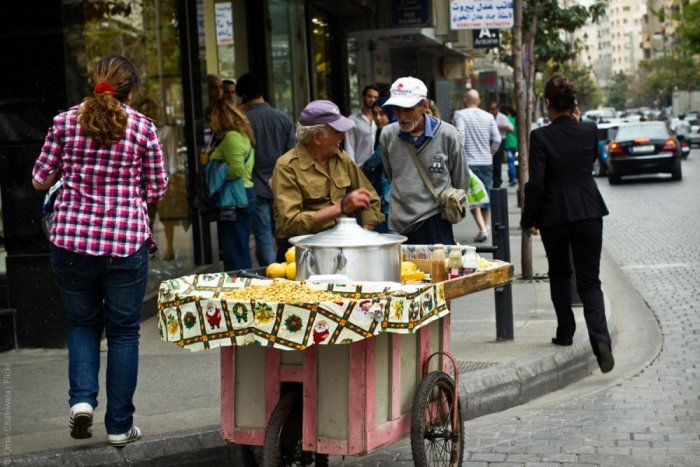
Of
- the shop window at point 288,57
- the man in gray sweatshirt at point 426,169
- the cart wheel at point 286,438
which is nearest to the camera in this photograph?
the cart wheel at point 286,438

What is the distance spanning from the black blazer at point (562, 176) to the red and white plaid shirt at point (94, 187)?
10.1ft

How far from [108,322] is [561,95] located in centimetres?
353

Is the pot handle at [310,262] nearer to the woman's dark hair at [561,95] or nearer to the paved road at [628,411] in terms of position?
the paved road at [628,411]

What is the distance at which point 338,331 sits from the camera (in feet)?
15.1

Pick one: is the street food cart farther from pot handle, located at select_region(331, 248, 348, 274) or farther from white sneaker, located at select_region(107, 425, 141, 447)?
white sneaker, located at select_region(107, 425, 141, 447)

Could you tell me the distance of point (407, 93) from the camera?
697 cm

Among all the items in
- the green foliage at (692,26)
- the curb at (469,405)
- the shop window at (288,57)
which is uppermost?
the green foliage at (692,26)

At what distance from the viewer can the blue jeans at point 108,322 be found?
5.65 metres

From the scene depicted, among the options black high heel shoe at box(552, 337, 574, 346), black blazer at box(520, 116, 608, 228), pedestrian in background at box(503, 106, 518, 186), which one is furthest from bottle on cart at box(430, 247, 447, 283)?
pedestrian in background at box(503, 106, 518, 186)

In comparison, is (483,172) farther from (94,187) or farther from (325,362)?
(325,362)

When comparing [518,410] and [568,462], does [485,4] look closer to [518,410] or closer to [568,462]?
[518,410]

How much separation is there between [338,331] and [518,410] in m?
2.90

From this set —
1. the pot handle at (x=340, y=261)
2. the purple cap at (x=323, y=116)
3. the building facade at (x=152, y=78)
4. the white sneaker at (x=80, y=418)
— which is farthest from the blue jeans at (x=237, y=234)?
the pot handle at (x=340, y=261)

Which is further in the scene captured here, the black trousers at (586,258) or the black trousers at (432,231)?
the black trousers at (586,258)
